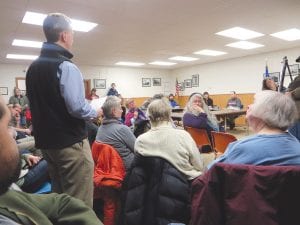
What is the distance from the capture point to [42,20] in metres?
5.26

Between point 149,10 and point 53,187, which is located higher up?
point 149,10

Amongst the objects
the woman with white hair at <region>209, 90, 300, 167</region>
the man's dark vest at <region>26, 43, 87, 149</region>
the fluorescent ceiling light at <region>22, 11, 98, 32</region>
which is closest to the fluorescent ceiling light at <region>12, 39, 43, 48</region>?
the fluorescent ceiling light at <region>22, 11, 98, 32</region>

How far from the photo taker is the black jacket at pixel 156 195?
1693 millimetres

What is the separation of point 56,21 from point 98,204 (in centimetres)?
181

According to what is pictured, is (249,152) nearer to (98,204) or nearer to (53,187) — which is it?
(53,187)

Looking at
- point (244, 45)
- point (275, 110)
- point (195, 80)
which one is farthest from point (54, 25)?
point (195, 80)

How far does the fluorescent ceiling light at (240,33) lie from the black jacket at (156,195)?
17.9 feet

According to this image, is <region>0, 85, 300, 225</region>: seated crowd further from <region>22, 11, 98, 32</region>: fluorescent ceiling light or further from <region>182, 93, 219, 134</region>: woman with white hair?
<region>22, 11, 98, 32</region>: fluorescent ceiling light

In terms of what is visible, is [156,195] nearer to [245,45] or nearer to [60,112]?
[60,112]

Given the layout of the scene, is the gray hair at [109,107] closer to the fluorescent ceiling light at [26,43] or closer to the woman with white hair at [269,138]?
the woman with white hair at [269,138]

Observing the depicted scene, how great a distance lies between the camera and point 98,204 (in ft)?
8.76

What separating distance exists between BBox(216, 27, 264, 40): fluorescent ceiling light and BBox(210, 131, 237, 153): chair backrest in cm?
407

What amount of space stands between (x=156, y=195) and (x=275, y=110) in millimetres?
898

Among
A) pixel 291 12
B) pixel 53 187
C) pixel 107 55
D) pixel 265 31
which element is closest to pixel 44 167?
pixel 53 187
